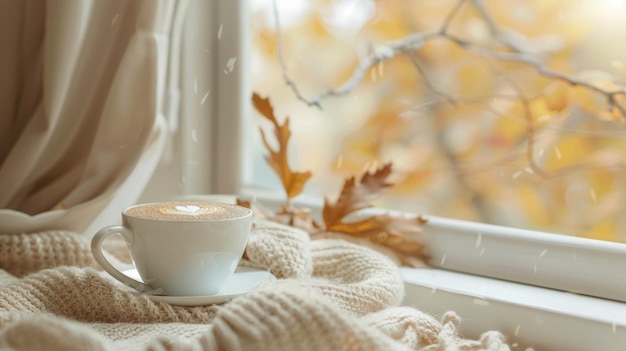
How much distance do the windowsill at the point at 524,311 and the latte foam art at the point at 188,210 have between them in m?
0.26

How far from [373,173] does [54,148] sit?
428 millimetres

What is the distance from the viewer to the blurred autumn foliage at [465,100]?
0.89m

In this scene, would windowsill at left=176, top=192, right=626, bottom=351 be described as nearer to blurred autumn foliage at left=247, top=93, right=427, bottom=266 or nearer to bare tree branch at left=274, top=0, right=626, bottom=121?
blurred autumn foliage at left=247, top=93, right=427, bottom=266

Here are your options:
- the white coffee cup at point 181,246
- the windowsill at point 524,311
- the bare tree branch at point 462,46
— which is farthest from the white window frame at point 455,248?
the white coffee cup at point 181,246

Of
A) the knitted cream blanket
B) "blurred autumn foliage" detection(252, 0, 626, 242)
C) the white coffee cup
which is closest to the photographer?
the knitted cream blanket

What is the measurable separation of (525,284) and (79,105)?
62 centimetres

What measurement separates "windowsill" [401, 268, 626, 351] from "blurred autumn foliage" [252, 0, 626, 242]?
12 centimetres

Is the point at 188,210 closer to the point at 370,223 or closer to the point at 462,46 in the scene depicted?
the point at 370,223

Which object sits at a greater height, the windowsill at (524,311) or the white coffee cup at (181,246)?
the white coffee cup at (181,246)

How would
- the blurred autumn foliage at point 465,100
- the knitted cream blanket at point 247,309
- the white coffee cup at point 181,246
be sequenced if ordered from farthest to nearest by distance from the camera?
1. the blurred autumn foliage at point 465,100
2. the white coffee cup at point 181,246
3. the knitted cream blanket at point 247,309

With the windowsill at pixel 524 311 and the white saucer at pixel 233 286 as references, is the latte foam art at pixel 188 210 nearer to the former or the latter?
the white saucer at pixel 233 286

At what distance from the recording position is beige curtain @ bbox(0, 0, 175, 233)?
0.96 meters

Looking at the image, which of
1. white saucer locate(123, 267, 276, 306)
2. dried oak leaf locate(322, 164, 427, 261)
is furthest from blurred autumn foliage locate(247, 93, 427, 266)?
white saucer locate(123, 267, 276, 306)

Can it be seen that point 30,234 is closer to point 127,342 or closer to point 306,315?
point 127,342
